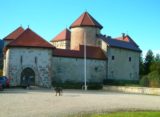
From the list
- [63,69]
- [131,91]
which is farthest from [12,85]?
[131,91]

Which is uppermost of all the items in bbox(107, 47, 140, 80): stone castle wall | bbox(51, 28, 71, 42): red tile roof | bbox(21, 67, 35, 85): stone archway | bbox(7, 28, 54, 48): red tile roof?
bbox(51, 28, 71, 42): red tile roof

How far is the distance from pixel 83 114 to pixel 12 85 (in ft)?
111

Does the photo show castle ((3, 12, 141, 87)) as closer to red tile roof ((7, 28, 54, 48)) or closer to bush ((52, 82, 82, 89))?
red tile roof ((7, 28, 54, 48))

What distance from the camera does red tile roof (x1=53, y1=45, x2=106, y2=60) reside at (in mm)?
56750

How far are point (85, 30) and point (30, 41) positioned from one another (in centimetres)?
1608

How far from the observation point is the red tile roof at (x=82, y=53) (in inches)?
2234

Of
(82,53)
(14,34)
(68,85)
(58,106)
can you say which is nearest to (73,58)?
(82,53)

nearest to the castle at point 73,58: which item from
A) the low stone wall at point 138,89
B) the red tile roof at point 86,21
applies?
the red tile roof at point 86,21

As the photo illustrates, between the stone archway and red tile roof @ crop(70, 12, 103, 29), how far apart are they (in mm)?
17945

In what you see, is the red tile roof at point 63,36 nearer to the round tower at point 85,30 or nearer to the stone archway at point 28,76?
the round tower at point 85,30

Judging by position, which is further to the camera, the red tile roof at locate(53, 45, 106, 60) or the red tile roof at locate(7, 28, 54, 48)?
the red tile roof at locate(53, 45, 106, 60)

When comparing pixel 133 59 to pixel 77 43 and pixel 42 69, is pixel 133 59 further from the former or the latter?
pixel 42 69

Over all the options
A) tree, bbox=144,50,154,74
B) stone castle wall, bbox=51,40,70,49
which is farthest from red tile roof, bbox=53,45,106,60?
tree, bbox=144,50,154,74

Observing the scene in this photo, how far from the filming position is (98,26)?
65.6m
